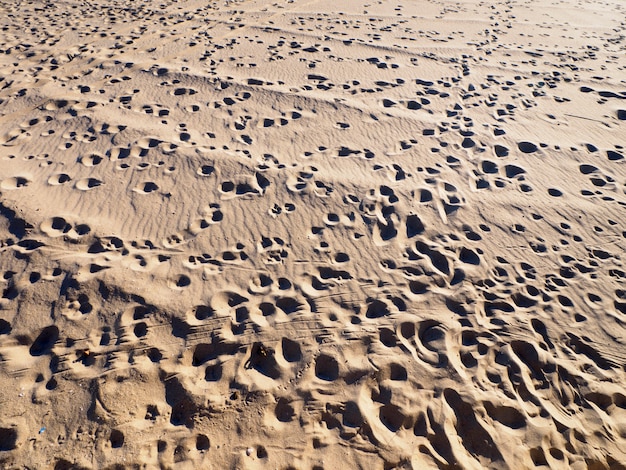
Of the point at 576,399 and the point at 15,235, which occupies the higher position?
the point at 15,235

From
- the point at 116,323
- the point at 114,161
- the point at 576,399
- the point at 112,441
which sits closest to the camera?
the point at 112,441

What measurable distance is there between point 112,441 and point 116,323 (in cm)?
91

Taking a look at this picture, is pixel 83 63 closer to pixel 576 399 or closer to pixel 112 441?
pixel 112 441

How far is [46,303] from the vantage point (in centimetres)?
365

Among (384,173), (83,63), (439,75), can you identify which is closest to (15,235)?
(384,173)

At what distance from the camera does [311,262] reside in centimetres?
401

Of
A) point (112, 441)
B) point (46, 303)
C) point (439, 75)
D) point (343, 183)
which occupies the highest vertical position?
point (439, 75)

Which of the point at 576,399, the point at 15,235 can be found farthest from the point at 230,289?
the point at 576,399

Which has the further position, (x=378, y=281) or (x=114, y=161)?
(x=114, y=161)

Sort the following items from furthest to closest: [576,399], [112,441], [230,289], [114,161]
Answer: [114,161] → [230,289] → [576,399] → [112,441]

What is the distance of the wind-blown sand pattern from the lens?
2949 millimetres

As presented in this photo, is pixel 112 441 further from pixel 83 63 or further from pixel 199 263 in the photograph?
pixel 83 63

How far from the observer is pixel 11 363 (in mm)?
3258

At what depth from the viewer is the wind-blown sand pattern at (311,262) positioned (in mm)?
2949
